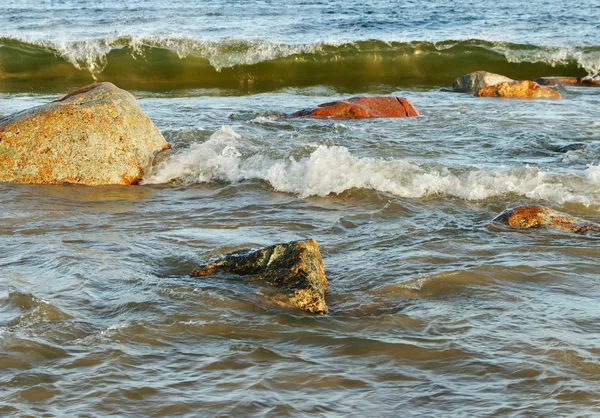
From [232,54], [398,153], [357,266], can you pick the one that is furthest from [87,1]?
[357,266]

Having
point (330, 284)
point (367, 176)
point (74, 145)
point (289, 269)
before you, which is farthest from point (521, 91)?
point (289, 269)

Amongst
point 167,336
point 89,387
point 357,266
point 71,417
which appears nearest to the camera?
point 71,417

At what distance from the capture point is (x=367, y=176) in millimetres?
7242

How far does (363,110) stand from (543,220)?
531 centimetres

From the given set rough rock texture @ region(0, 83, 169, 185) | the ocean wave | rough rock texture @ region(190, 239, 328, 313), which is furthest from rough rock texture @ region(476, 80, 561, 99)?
rough rock texture @ region(190, 239, 328, 313)

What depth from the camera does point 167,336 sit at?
13.1 ft

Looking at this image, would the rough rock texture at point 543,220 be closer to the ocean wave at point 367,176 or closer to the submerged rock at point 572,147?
the ocean wave at point 367,176

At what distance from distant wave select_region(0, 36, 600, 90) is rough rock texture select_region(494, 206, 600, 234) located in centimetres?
1144

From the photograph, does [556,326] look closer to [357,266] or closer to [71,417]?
[357,266]

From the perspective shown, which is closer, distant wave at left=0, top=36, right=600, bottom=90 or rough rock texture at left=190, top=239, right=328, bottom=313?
rough rock texture at left=190, top=239, right=328, bottom=313

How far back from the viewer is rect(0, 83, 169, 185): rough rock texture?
7.50 m

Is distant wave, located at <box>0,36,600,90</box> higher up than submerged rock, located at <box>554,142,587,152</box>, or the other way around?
distant wave, located at <box>0,36,600,90</box>

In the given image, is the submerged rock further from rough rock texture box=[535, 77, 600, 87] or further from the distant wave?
the distant wave

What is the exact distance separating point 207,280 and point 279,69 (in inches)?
546
